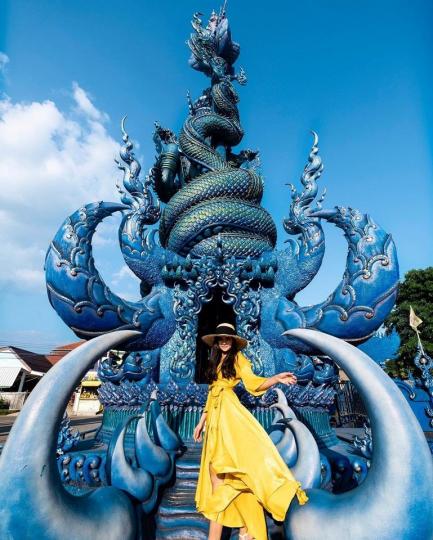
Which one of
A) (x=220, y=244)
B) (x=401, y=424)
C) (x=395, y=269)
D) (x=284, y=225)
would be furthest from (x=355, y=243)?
(x=401, y=424)

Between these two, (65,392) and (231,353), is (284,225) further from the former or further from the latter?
(65,392)

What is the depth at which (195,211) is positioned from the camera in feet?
20.6

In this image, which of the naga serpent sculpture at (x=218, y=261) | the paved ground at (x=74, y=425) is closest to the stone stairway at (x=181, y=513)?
the naga serpent sculpture at (x=218, y=261)

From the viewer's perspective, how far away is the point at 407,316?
54.2ft

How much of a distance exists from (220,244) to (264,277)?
0.89 m

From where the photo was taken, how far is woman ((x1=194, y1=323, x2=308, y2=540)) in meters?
2.02

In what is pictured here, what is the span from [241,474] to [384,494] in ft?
2.65

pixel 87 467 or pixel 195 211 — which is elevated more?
pixel 195 211

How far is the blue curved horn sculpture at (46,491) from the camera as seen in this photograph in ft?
5.54

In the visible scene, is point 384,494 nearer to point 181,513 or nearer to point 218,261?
point 181,513

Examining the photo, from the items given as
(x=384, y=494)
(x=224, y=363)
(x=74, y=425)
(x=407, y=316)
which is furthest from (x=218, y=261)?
(x=407, y=316)

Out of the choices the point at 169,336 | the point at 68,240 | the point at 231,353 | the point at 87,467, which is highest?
the point at 68,240

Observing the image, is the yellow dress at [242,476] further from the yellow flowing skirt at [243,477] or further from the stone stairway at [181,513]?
the stone stairway at [181,513]

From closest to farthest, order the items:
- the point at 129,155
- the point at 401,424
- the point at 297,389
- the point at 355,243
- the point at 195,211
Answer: the point at 401,424 < the point at 297,389 < the point at 355,243 < the point at 129,155 < the point at 195,211
